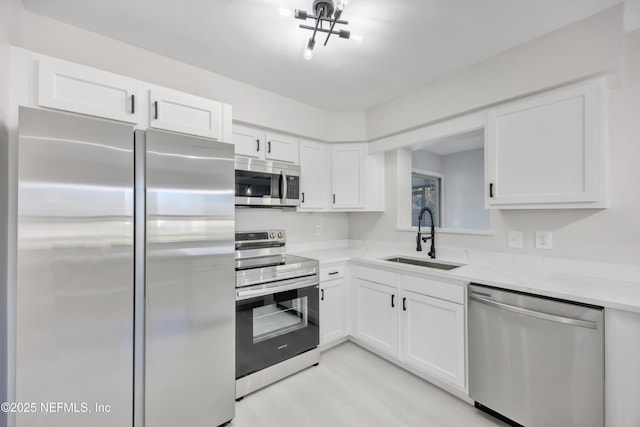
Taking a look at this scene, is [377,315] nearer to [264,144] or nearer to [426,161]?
[264,144]

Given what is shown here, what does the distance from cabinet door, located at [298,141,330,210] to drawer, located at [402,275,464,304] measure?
1241 mm

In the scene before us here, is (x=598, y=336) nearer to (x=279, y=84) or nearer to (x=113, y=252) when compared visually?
(x=113, y=252)

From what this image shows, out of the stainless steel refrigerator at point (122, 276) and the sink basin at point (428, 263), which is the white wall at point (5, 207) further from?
the sink basin at point (428, 263)

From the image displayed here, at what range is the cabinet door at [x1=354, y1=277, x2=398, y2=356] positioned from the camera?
7.65 feet

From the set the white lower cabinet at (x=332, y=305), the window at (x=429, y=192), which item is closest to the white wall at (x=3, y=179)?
the white lower cabinet at (x=332, y=305)

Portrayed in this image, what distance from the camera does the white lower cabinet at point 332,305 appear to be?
2.53 m

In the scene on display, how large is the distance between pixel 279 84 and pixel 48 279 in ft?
6.92

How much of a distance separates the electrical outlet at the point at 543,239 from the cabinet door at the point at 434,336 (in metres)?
0.76

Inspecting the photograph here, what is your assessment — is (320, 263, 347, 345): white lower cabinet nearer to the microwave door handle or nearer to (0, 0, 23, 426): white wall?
the microwave door handle

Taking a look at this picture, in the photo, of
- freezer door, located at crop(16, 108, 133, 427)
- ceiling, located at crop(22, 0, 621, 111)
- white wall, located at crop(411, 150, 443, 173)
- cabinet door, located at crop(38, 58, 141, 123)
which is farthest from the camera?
white wall, located at crop(411, 150, 443, 173)

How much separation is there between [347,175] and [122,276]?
2317 millimetres

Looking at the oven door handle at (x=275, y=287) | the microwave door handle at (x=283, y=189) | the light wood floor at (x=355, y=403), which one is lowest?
the light wood floor at (x=355, y=403)

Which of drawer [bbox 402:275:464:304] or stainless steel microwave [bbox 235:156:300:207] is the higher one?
Result: stainless steel microwave [bbox 235:156:300:207]

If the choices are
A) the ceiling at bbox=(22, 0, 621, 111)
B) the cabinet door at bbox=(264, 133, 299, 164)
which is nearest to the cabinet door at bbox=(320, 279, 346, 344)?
the cabinet door at bbox=(264, 133, 299, 164)
